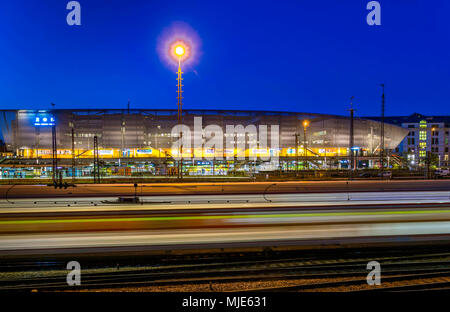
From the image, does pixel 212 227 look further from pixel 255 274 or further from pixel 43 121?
pixel 43 121

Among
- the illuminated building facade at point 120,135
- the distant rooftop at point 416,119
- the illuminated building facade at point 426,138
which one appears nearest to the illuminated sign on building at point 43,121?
the illuminated building facade at point 120,135

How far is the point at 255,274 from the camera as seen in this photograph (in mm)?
4855

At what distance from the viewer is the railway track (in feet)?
14.7

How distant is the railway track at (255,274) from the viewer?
4.47 meters

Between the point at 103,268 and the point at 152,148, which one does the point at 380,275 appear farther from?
the point at 152,148

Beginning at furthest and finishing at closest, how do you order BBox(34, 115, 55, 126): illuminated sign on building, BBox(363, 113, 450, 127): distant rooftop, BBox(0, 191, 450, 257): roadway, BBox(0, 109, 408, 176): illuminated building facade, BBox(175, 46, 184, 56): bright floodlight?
BBox(363, 113, 450, 127): distant rooftop, BBox(34, 115, 55, 126): illuminated sign on building, BBox(0, 109, 408, 176): illuminated building facade, BBox(175, 46, 184, 56): bright floodlight, BBox(0, 191, 450, 257): roadway

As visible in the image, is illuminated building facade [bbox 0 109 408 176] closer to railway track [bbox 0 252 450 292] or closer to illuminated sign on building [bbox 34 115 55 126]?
illuminated sign on building [bbox 34 115 55 126]

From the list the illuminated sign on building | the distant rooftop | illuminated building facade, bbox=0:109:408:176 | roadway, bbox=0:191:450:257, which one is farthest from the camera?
the distant rooftop

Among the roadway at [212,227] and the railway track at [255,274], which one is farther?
the roadway at [212,227]

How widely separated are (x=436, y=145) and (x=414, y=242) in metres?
65.5

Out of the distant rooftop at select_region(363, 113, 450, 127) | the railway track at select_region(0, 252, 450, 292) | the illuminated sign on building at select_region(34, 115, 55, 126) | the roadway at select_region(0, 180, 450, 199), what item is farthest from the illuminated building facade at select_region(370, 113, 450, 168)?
the illuminated sign on building at select_region(34, 115, 55, 126)

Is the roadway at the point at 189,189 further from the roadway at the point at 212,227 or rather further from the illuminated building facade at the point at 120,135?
the illuminated building facade at the point at 120,135

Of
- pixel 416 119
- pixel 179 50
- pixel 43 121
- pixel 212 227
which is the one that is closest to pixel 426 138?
pixel 416 119
